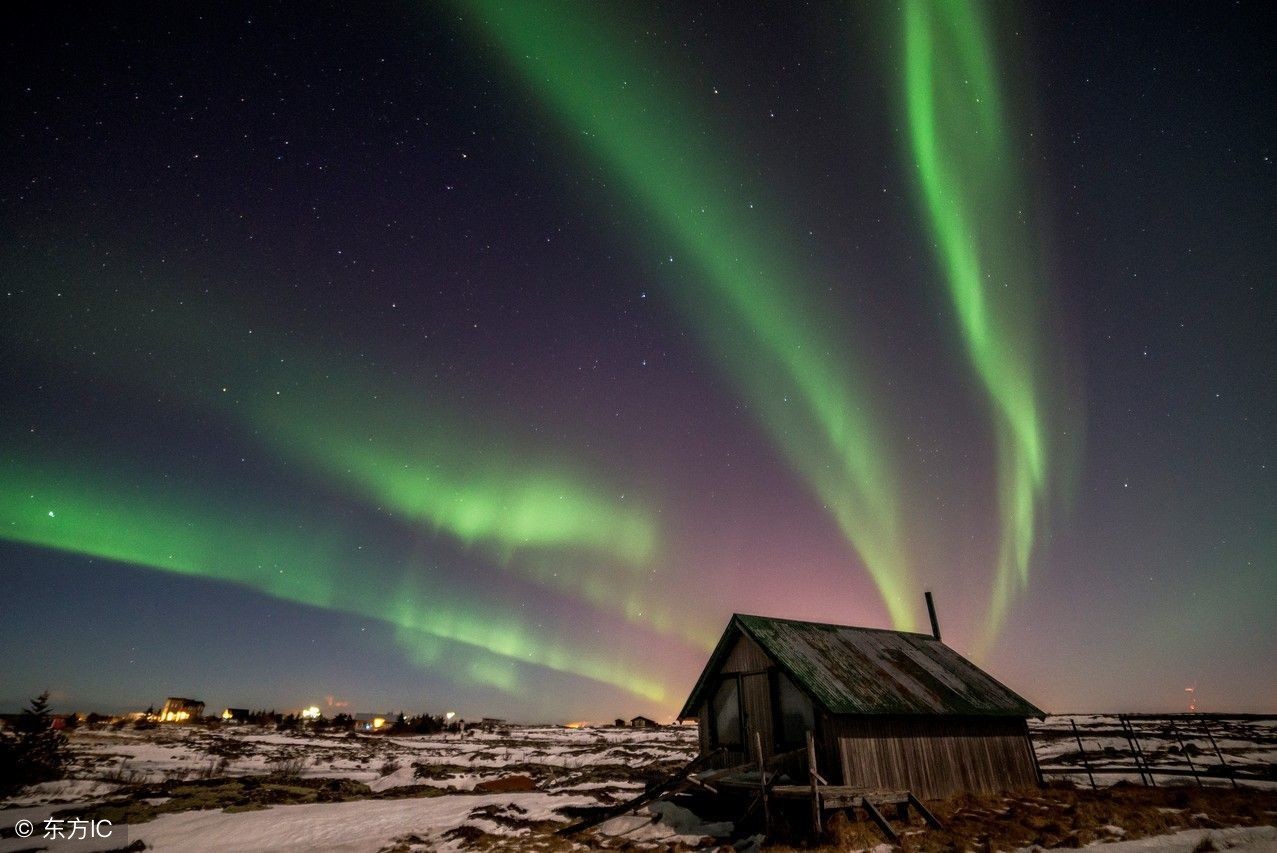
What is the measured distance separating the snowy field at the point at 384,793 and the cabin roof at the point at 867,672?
16.1ft

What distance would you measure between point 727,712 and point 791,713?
3.31m

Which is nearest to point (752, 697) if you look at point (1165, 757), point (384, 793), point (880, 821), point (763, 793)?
point (763, 793)

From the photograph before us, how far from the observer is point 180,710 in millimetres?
83750

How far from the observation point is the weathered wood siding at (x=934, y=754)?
55.7 feet

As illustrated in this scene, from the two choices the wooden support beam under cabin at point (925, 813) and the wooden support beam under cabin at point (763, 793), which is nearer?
the wooden support beam under cabin at point (763, 793)

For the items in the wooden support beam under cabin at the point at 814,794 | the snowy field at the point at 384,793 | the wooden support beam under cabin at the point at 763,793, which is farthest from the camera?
the snowy field at the point at 384,793

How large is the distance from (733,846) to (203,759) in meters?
36.1

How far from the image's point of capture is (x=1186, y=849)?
1208 cm

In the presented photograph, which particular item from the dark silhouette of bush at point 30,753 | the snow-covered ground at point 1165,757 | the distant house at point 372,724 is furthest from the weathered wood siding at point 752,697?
the distant house at point 372,724

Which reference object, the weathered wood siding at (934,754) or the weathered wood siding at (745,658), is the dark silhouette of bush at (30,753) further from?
the weathered wood siding at (934,754)

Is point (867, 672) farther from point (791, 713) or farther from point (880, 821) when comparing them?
point (880, 821)

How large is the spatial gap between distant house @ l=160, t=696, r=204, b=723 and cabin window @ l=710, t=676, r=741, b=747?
92.0 metres

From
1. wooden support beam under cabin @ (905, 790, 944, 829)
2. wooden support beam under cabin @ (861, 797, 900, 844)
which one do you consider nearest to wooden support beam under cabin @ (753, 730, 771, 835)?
wooden support beam under cabin @ (861, 797, 900, 844)

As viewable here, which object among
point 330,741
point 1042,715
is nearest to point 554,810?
point 1042,715
